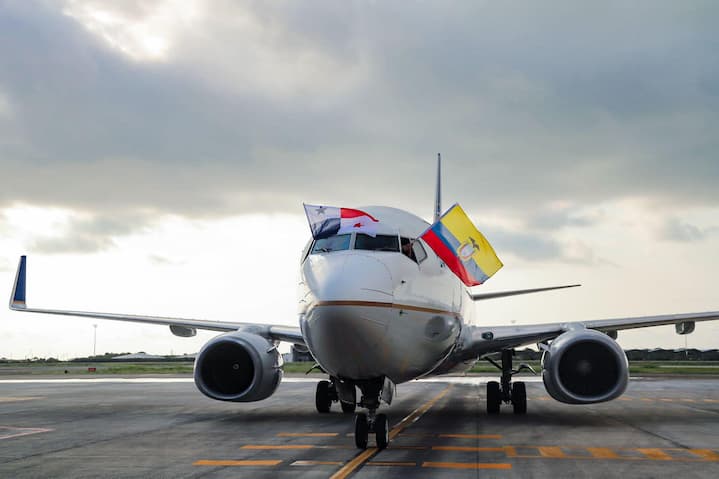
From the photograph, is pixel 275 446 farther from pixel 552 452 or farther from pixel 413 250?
pixel 552 452

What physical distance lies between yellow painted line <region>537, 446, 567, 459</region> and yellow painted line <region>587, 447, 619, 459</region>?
1.47 ft

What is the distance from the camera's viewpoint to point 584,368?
1458 centimetres

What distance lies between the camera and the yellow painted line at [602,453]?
10219mm

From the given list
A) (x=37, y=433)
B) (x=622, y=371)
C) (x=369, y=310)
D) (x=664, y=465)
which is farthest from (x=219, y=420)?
(x=664, y=465)

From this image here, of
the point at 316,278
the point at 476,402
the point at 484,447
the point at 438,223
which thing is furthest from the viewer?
the point at 476,402

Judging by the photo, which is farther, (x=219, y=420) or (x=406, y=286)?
(x=219, y=420)

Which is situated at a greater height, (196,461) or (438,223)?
(438,223)

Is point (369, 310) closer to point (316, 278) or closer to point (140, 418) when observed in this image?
point (316, 278)

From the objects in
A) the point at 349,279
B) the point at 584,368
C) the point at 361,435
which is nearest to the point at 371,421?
the point at 361,435

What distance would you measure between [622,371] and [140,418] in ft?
35.0

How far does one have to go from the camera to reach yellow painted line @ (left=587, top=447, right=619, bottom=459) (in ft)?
33.5

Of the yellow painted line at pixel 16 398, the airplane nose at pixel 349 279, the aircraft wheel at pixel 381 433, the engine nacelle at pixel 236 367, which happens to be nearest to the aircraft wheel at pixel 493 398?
the engine nacelle at pixel 236 367

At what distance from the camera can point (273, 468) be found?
30.1 ft

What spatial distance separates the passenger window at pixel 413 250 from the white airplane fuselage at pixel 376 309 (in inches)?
2.9
